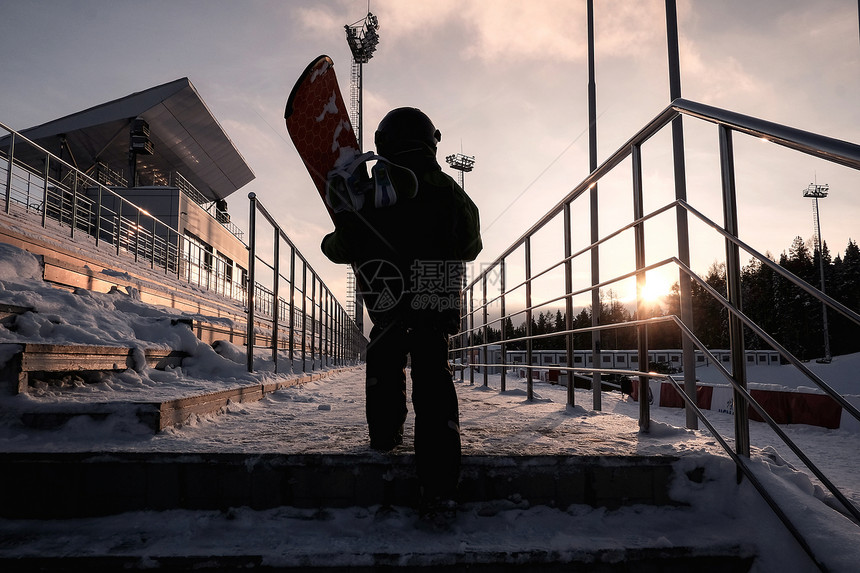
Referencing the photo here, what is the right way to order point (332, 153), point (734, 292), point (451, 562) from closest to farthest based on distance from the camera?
1. point (451, 562)
2. point (734, 292)
3. point (332, 153)

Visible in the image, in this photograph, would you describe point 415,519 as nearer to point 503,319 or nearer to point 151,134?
point 503,319

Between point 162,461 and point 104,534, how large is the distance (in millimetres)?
219

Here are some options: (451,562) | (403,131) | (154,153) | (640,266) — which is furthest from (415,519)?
(154,153)

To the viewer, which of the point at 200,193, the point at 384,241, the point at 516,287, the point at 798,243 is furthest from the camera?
the point at 798,243

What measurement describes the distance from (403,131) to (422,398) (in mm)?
997

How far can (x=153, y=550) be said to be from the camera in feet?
4.00

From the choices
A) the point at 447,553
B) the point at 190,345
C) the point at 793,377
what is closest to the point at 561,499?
the point at 447,553

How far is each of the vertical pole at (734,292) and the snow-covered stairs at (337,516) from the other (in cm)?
19

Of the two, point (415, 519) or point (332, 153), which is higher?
point (332, 153)

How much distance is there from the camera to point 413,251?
68.6 inches

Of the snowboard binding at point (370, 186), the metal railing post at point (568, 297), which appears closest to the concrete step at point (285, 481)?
the snowboard binding at point (370, 186)

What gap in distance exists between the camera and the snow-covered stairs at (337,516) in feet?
3.98

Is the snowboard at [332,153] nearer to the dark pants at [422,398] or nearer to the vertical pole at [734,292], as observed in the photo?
the dark pants at [422,398]

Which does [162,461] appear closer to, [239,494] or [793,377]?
[239,494]
